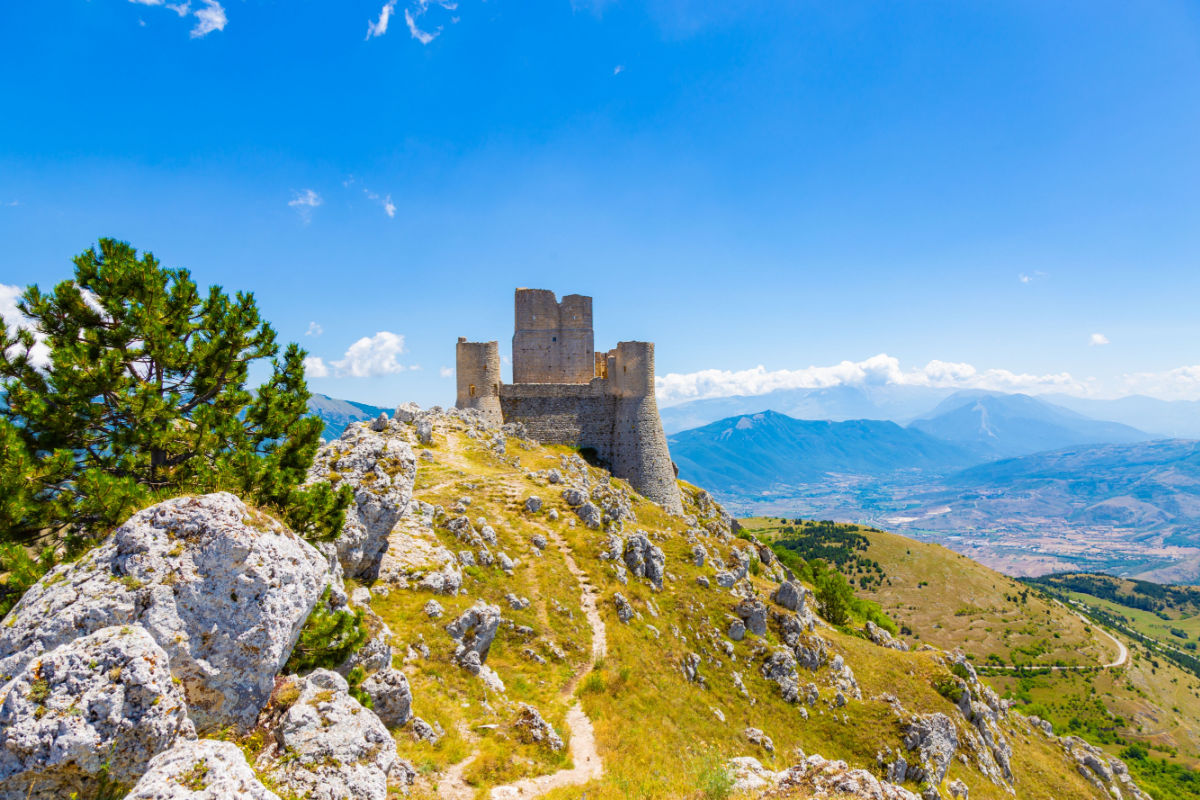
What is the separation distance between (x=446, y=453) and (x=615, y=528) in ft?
48.2

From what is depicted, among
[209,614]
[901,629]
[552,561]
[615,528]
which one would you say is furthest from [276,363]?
[901,629]

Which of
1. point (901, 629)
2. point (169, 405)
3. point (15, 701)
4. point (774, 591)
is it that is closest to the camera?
point (15, 701)

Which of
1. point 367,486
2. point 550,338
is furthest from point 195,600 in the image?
point 550,338

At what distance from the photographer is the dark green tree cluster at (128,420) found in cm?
1134

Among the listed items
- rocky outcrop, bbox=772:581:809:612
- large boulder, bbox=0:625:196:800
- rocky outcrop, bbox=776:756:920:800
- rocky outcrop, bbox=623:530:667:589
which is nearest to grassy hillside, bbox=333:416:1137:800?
rocky outcrop, bbox=623:530:667:589

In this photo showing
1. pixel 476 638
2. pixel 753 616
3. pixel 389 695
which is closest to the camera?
pixel 389 695

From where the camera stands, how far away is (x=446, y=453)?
41.0 m

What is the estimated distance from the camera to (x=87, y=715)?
6.56 m

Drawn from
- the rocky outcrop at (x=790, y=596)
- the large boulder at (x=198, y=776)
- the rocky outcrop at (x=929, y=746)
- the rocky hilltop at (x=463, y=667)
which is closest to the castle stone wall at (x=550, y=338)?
the rocky hilltop at (x=463, y=667)

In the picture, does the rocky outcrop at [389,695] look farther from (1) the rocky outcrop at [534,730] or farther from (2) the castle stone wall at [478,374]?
(2) the castle stone wall at [478,374]

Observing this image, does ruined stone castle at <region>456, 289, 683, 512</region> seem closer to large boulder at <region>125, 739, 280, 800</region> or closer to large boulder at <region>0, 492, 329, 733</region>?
large boulder at <region>0, 492, 329, 733</region>

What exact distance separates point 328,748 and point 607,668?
14624 mm

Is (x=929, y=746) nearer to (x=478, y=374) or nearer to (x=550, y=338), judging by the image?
(x=478, y=374)

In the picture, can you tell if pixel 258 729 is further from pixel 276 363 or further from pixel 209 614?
pixel 276 363
